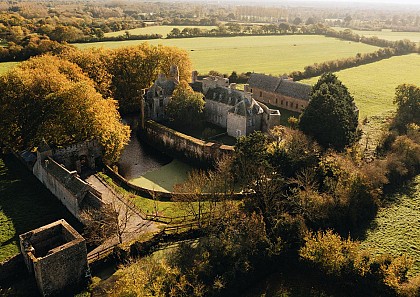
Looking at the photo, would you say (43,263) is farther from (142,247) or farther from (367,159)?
(367,159)

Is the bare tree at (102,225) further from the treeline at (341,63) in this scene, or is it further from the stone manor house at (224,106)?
the treeline at (341,63)

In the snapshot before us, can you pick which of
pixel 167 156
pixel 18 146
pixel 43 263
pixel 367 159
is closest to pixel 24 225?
pixel 43 263

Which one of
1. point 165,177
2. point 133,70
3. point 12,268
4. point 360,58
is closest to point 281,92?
point 133,70

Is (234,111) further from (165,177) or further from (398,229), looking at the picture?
(398,229)

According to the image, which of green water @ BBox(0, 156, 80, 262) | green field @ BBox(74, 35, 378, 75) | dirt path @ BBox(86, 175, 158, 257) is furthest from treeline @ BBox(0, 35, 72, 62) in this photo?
dirt path @ BBox(86, 175, 158, 257)

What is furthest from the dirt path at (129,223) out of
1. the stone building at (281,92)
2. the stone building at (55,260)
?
the stone building at (281,92)

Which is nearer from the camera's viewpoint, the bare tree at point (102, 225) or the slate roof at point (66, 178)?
the bare tree at point (102, 225)

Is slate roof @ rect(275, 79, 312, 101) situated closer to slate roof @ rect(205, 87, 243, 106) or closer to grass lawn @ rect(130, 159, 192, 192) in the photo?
slate roof @ rect(205, 87, 243, 106)
